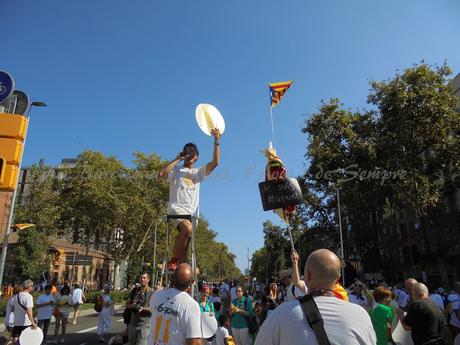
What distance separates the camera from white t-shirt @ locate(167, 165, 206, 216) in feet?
18.8

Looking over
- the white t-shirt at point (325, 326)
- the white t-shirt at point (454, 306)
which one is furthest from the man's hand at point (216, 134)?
the white t-shirt at point (454, 306)

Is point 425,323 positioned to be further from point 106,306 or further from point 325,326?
point 106,306

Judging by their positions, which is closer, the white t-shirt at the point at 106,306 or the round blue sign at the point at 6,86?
the round blue sign at the point at 6,86

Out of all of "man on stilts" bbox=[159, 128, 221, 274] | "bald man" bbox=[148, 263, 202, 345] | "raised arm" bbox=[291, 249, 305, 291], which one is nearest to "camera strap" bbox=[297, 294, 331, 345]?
"bald man" bbox=[148, 263, 202, 345]

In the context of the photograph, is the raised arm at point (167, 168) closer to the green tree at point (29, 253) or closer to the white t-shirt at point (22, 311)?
the white t-shirt at point (22, 311)

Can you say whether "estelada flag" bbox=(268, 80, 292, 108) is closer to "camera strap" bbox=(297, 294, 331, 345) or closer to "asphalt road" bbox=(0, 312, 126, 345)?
"camera strap" bbox=(297, 294, 331, 345)

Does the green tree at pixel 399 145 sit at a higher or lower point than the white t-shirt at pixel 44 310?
higher

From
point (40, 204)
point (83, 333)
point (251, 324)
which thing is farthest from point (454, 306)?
point (40, 204)

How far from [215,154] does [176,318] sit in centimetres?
258

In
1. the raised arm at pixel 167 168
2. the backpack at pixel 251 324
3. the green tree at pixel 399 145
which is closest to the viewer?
the raised arm at pixel 167 168

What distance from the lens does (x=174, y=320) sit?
4.02m

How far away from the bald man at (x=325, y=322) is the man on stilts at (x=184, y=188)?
3143 millimetres

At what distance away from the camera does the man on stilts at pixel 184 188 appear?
565cm

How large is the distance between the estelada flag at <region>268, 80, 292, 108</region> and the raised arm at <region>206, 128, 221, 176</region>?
1.73 metres
